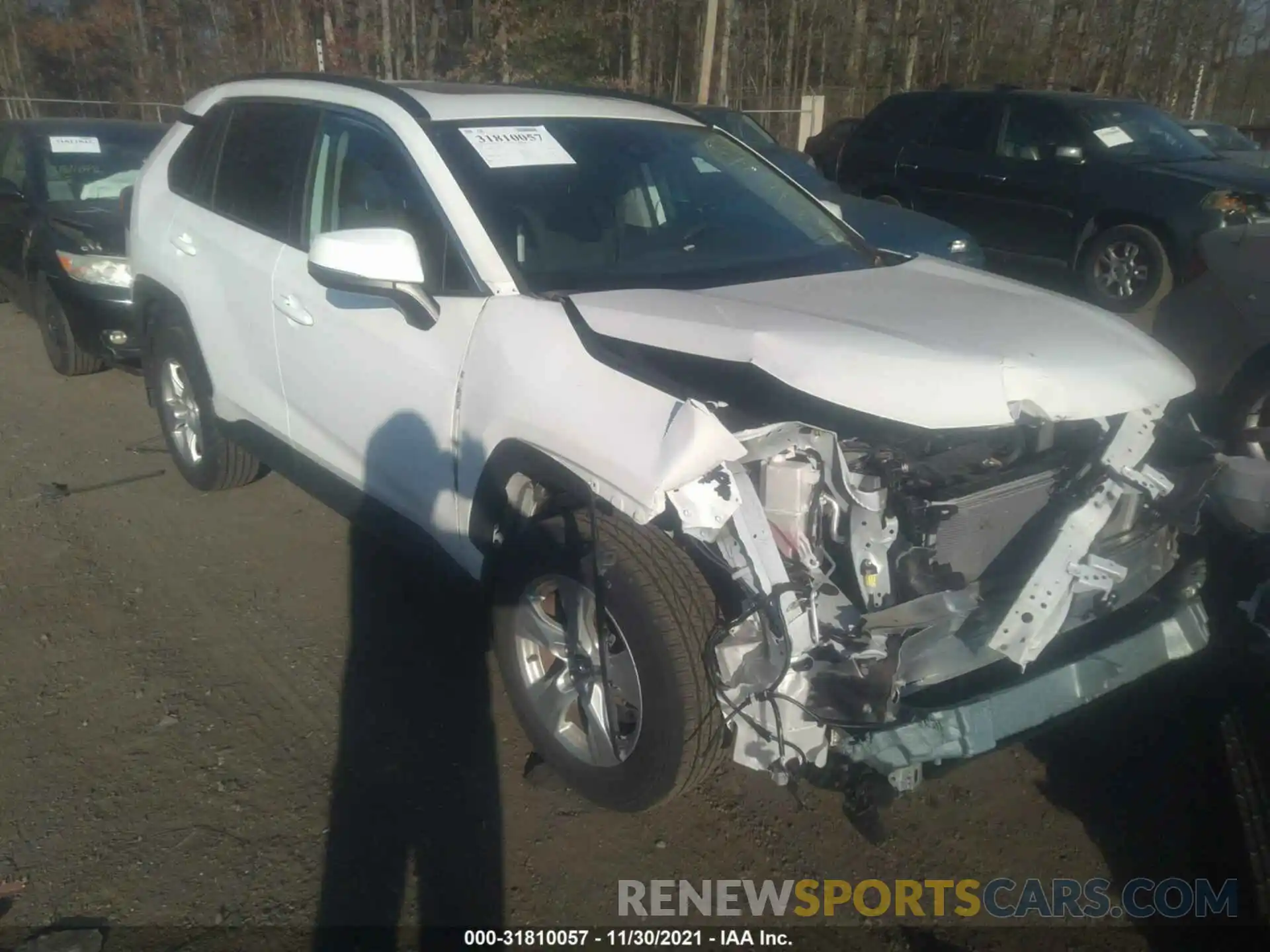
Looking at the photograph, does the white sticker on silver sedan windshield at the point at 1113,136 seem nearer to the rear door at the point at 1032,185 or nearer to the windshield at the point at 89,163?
the rear door at the point at 1032,185

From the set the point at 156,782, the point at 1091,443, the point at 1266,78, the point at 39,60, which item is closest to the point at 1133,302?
the point at 1091,443

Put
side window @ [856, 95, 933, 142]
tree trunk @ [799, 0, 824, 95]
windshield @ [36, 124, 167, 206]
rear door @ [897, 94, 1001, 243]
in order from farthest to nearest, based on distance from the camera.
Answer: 1. tree trunk @ [799, 0, 824, 95]
2. side window @ [856, 95, 933, 142]
3. rear door @ [897, 94, 1001, 243]
4. windshield @ [36, 124, 167, 206]

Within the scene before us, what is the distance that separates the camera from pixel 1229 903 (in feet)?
8.96

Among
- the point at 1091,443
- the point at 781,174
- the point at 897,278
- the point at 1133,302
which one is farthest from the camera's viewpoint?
the point at 1133,302

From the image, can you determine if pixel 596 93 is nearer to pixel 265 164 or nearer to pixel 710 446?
pixel 265 164

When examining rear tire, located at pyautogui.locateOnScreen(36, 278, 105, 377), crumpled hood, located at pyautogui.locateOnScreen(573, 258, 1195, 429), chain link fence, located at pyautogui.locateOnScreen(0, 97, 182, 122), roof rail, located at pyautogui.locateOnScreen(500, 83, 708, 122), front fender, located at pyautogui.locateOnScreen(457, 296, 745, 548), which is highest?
roof rail, located at pyautogui.locateOnScreen(500, 83, 708, 122)

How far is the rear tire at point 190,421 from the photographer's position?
→ 4809 millimetres

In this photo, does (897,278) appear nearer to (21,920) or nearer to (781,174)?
(781,174)

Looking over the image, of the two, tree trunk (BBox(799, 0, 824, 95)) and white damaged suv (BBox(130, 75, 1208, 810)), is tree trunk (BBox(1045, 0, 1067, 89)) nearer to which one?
tree trunk (BBox(799, 0, 824, 95))

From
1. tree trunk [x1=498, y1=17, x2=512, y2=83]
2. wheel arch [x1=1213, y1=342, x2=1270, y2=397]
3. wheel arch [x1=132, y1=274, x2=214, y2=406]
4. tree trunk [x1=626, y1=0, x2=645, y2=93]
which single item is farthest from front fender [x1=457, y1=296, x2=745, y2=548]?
tree trunk [x1=626, y1=0, x2=645, y2=93]

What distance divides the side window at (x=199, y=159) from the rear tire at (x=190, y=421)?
63 centimetres

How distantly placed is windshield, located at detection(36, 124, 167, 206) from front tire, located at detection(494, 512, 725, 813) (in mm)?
6007

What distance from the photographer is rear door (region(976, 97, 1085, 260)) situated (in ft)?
32.6

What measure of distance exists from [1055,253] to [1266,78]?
25535 millimetres
